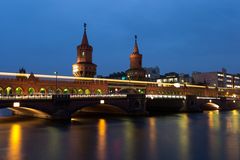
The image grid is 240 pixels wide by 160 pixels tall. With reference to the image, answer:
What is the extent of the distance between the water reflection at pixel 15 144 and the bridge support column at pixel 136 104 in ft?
101

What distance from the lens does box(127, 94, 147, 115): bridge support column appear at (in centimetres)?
7025

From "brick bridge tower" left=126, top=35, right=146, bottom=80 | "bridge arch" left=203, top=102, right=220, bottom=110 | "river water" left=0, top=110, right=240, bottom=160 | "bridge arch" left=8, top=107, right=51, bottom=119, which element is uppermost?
"brick bridge tower" left=126, top=35, right=146, bottom=80

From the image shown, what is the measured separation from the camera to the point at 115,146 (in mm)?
32219

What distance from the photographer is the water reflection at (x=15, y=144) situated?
27278 millimetres

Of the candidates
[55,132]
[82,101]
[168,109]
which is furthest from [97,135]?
[168,109]

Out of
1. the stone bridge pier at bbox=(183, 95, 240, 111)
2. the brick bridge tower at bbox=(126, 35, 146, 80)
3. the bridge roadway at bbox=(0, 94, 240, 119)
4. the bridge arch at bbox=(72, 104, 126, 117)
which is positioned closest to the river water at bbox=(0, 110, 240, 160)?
the bridge roadway at bbox=(0, 94, 240, 119)

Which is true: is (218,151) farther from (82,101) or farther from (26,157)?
(82,101)

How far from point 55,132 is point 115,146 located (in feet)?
37.9

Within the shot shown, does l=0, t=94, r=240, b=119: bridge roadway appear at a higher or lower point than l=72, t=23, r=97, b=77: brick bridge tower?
lower

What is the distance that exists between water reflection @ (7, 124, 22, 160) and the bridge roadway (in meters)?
7.03

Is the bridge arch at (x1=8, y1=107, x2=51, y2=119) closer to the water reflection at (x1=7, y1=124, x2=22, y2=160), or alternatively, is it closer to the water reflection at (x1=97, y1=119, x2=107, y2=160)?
the water reflection at (x1=7, y1=124, x2=22, y2=160)

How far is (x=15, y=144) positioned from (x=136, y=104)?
4204cm

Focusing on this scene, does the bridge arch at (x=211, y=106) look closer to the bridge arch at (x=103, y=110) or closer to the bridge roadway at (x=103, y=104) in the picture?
the bridge roadway at (x=103, y=104)

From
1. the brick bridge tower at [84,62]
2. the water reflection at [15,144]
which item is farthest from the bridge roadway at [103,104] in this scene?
the brick bridge tower at [84,62]
